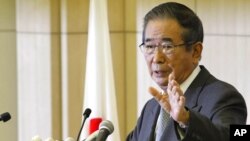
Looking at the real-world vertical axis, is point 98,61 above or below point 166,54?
below

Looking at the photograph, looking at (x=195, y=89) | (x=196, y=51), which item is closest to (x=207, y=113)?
(x=195, y=89)

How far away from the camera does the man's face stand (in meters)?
2.24

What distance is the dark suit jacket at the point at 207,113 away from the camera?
1.86 metres

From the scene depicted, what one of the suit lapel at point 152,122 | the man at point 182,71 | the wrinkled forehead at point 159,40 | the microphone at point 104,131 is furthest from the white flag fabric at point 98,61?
the microphone at point 104,131

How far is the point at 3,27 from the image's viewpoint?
545 centimetres

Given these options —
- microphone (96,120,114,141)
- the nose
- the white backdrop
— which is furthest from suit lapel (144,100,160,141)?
the white backdrop

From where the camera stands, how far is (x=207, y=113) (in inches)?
84.0

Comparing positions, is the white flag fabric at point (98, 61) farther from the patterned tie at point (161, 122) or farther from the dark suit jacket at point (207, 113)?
the patterned tie at point (161, 122)

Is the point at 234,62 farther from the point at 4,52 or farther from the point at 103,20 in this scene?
the point at 4,52

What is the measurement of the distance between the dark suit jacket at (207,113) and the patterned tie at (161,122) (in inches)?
2.7

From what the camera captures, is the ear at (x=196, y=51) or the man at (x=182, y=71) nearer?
the man at (x=182, y=71)

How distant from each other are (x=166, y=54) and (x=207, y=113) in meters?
0.34

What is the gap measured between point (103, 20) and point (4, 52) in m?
1.63

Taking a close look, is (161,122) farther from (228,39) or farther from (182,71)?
(228,39)
